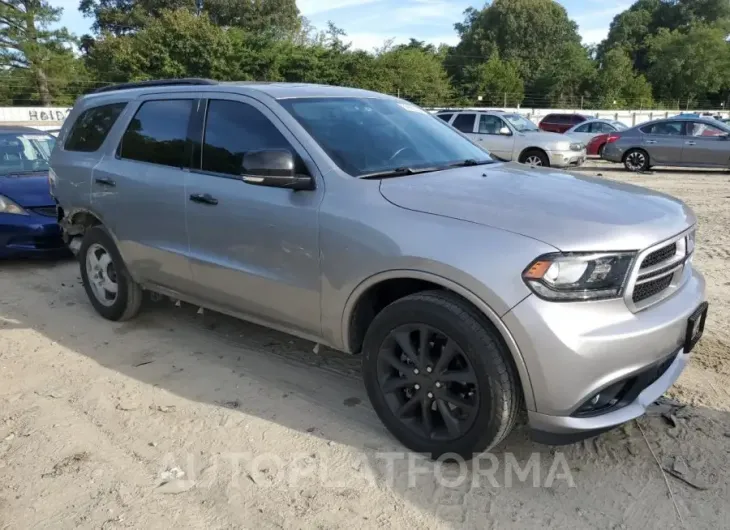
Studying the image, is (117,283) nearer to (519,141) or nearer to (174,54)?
(519,141)

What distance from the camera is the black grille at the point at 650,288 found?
9.18 feet

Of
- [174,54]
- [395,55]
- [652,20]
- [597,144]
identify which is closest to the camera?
[597,144]

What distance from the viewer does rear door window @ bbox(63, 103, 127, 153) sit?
5000 mm

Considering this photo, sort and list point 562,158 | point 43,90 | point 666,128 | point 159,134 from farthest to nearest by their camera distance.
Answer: point 43,90
point 666,128
point 562,158
point 159,134

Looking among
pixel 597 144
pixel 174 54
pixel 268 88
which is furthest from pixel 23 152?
pixel 174 54

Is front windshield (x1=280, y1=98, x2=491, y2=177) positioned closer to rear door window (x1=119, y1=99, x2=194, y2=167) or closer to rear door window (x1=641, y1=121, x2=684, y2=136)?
rear door window (x1=119, y1=99, x2=194, y2=167)

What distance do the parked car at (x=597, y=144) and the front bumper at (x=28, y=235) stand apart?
16.3 m

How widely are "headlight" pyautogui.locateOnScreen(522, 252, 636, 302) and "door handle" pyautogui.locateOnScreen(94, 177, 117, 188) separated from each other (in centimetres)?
335

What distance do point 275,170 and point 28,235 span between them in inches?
185

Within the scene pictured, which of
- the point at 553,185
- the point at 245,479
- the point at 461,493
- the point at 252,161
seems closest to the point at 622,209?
the point at 553,185

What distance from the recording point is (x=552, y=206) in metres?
2.94

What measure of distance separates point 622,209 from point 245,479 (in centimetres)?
223

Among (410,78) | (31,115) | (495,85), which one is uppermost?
(410,78)

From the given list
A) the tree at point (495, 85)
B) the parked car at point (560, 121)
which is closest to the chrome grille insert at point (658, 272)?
the parked car at point (560, 121)
